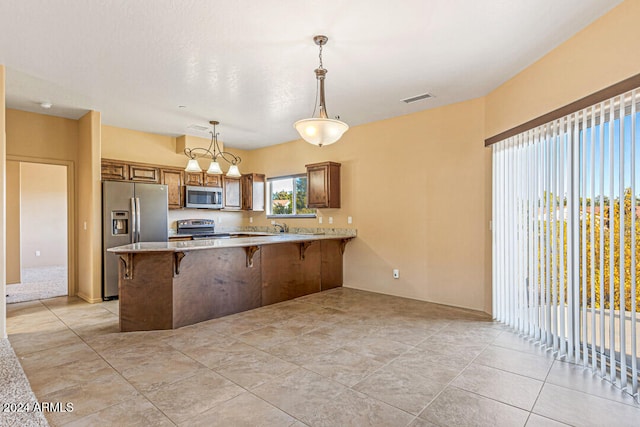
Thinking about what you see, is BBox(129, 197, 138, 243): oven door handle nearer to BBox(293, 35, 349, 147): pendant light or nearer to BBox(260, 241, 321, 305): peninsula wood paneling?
BBox(260, 241, 321, 305): peninsula wood paneling

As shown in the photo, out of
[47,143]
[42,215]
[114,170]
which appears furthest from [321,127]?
[42,215]

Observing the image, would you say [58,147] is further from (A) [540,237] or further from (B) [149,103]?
(A) [540,237]

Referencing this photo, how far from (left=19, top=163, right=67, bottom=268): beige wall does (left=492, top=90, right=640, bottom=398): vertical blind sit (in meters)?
9.72

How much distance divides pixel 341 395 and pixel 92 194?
181 inches

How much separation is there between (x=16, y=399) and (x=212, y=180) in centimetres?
499

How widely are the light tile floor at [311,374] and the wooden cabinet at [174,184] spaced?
2671 millimetres

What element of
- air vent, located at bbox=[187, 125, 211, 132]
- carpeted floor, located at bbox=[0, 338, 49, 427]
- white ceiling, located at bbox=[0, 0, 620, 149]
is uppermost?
white ceiling, located at bbox=[0, 0, 620, 149]

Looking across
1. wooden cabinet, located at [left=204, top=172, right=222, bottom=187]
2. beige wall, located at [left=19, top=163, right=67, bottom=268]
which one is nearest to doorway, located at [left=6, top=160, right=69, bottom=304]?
beige wall, located at [left=19, top=163, right=67, bottom=268]

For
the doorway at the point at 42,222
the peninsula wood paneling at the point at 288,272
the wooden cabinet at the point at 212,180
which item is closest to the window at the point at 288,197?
the wooden cabinet at the point at 212,180

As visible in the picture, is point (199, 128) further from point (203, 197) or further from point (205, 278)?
point (205, 278)

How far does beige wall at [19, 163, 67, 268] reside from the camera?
806cm

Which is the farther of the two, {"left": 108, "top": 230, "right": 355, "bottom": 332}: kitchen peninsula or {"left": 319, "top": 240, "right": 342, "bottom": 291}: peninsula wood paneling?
{"left": 319, "top": 240, "right": 342, "bottom": 291}: peninsula wood paneling

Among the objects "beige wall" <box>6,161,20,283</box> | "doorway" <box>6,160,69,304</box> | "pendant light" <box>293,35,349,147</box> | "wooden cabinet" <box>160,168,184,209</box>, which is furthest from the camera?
"doorway" <box>6,160,69,304</box>

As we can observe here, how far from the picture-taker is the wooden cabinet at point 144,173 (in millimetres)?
5672
